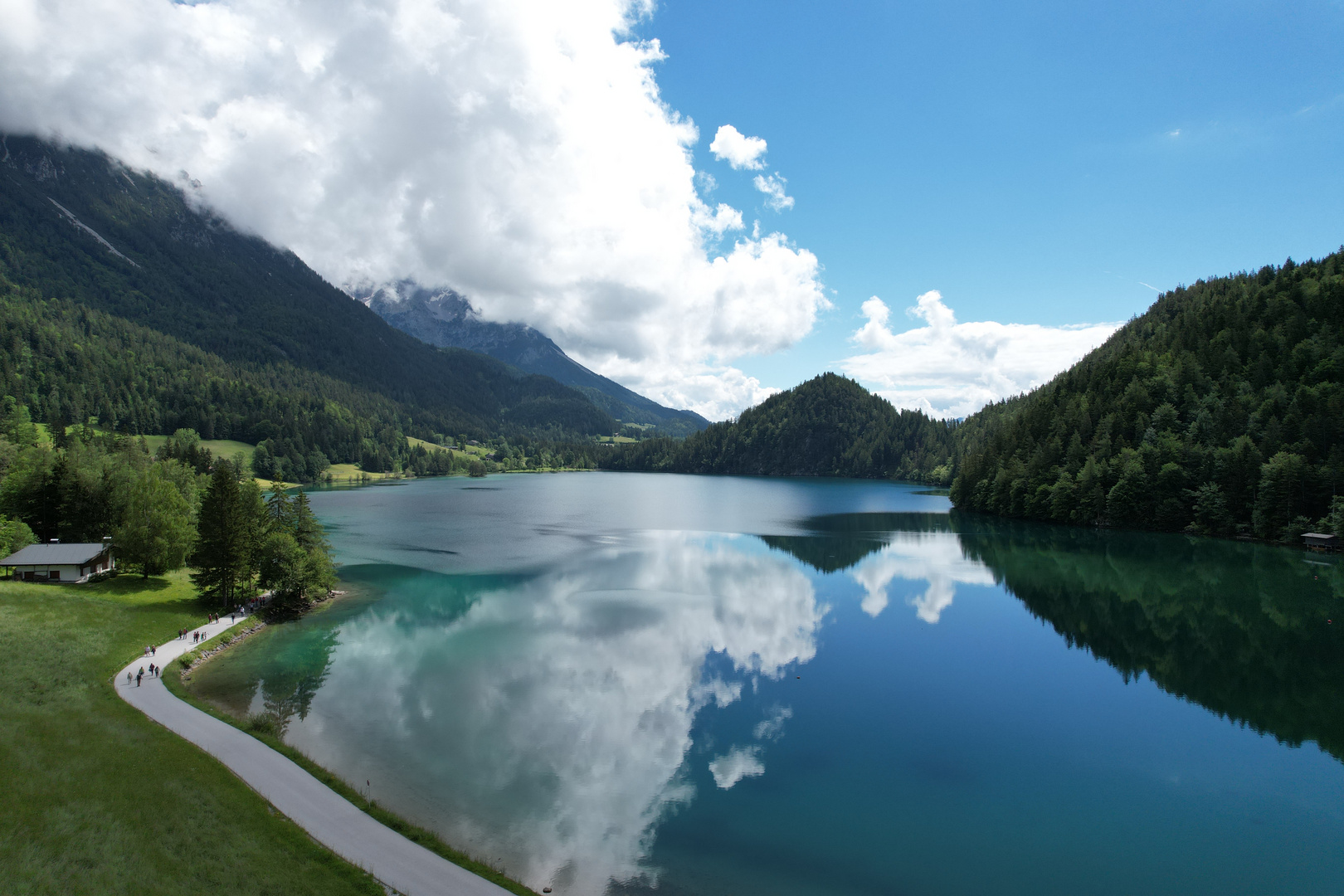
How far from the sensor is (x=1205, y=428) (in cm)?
8588

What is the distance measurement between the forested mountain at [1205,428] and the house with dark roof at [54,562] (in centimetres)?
10978

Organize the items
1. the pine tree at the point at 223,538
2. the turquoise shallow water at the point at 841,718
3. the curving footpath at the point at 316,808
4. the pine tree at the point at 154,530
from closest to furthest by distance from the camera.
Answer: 1. the curving footpath at the point at 316,808
2. the turquoise shallow water at the point at 841,718
3. the pine tree at the point at 223,538
4. the pine tree at the point at 154,530

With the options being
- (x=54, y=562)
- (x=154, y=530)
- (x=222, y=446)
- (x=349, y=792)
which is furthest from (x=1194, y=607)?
(x=222, y=446)

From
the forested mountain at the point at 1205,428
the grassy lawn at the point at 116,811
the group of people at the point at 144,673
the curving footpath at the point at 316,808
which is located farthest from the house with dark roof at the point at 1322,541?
the group of people at the point at 144,673

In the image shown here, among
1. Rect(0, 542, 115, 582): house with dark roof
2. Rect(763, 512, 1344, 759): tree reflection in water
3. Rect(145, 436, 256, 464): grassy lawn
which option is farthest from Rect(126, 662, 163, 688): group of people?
Rect(145, 436, 256, 464): grassy lawn

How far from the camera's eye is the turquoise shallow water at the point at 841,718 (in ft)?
61.0

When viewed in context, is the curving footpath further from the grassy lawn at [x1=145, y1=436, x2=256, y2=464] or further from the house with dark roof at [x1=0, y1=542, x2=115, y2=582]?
Result: the grassy lawn at [x1=145, y1=436, x2=256, y2=464]

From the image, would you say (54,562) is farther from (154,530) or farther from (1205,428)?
(1205,428)

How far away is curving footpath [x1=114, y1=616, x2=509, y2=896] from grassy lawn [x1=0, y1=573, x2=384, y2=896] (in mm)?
471

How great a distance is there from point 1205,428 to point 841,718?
3509 inches

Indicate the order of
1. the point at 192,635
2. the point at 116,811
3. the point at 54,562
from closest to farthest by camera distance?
the point at 116,811 < the point at 192,635 < the point at 54,562

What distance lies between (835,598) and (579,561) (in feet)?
90.9

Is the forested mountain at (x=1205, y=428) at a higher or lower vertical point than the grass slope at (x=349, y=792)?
higher

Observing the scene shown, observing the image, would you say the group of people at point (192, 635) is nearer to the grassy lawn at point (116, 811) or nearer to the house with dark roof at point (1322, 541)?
the grassy lawn at point (116, 811)
